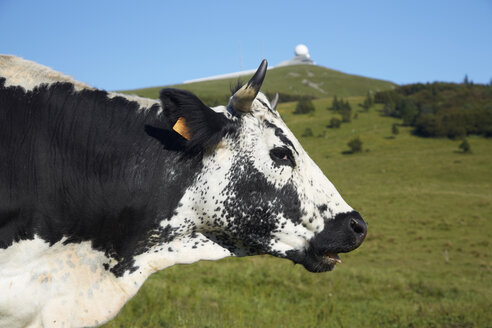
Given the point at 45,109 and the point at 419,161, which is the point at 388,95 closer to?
the point at 419,161

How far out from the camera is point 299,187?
3.72m

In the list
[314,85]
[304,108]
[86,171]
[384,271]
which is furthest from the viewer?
[314,85]

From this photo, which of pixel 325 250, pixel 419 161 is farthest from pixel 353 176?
pixel 325 250

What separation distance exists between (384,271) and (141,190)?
15917 millimetres

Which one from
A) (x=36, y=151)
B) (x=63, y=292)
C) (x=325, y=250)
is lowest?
(x=63, y=292)

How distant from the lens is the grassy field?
8094mm

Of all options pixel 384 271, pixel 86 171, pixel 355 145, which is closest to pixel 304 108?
pixel 355 145

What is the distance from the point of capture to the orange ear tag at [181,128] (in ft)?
11.7

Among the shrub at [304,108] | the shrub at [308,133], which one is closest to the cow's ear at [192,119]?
the shrub at [308,133]

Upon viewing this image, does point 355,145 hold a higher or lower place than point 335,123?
lower

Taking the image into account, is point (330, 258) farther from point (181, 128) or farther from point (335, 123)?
point (335, 123)

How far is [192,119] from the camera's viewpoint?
3.58m

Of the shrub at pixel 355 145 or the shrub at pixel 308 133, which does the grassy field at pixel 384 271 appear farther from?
the shrub at pixel 308 133

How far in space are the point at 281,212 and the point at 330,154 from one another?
68.5m
